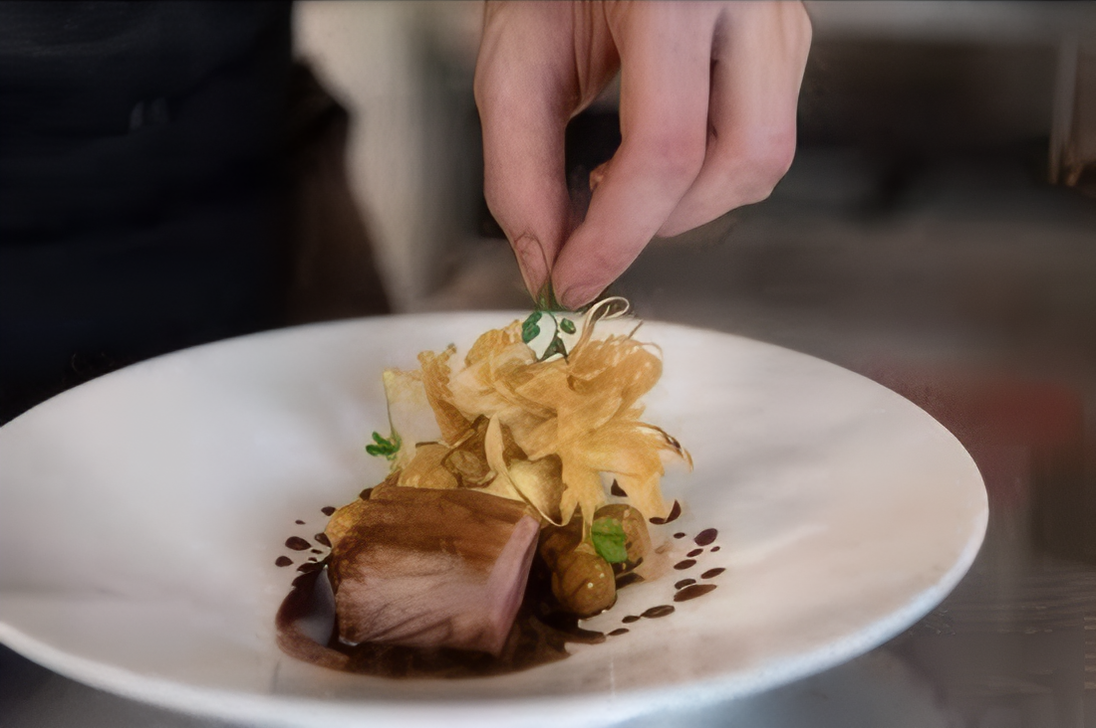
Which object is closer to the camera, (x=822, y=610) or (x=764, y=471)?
(x=822, y=610)

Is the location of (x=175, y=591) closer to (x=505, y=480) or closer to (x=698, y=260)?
(x=505, y=480)

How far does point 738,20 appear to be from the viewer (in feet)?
1.06

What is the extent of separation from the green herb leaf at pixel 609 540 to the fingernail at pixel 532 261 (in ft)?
0.36

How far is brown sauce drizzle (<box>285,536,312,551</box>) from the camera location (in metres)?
0.40

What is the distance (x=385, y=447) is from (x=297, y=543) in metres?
0.06

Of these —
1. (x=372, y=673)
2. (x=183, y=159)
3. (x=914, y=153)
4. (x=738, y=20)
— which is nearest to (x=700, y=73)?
(x=738, y=20)

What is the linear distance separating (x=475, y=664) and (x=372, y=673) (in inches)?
1.4

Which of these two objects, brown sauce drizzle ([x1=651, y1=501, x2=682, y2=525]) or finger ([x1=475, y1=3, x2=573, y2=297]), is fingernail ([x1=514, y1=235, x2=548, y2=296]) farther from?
brown sauce drizzle ([x1=651, y1=501, x2=682, y2=525])

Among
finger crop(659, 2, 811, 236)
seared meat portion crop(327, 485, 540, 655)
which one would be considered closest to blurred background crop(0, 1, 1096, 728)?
finger crop(659, 2, 811, 236)

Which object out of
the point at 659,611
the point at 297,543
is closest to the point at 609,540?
the point at 659,611

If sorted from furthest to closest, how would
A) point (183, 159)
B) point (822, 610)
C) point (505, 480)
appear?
point (183, 159), point (505, 480), point (822, 610)

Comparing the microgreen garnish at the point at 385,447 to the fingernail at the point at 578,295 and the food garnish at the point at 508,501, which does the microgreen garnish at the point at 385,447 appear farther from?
the fingernail at the point at 578,295

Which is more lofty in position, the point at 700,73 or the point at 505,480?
the point at 700,73

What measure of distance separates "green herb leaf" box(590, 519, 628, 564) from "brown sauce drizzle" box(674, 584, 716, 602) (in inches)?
1.1
